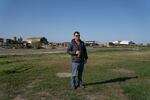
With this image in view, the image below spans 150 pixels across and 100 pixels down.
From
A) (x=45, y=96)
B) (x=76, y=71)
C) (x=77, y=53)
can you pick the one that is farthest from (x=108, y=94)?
(x=45, y=96)

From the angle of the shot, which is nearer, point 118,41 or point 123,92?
point 123,92

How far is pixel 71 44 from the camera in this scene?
29.9 ft

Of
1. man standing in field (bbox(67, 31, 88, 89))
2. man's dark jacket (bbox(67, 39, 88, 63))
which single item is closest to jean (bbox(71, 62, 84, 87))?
man standing in field (bbox(67, 31, 88, 89))

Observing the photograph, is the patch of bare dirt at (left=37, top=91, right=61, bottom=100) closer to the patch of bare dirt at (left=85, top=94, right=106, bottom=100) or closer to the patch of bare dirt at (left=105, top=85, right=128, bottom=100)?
the patch of bare dirt at (left=85, top=94, right=106, bottom=100)

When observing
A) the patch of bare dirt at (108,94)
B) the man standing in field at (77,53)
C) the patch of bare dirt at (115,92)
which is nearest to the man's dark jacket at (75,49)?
the man standing in field at (77,53)

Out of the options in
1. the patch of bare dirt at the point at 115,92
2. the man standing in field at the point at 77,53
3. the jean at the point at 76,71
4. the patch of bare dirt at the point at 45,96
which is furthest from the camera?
the jean at the point at 76,71

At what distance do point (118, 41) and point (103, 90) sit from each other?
16602 cm

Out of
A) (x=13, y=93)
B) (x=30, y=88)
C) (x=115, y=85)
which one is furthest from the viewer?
(x=115, y=85)

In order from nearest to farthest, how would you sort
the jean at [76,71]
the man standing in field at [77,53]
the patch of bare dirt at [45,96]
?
the patch of bare dirt at [45,96]
the man standing in field at [77,53]
the jean at [76,71]

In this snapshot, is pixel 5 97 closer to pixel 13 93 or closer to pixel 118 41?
pixel 13 93

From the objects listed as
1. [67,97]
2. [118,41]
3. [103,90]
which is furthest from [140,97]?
[118,41]

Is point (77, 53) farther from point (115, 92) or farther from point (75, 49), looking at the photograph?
point (115, 92)

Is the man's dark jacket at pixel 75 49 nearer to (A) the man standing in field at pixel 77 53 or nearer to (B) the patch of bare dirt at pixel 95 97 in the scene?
(A) the man standing in field at pixel 77 53

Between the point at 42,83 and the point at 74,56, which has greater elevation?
the point at 74,56
